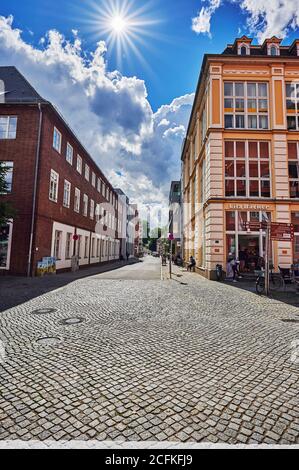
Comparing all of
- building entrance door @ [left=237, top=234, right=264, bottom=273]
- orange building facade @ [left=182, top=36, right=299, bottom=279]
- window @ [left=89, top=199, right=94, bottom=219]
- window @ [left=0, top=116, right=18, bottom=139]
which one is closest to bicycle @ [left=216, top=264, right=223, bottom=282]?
orange building facade @ [left=182, top=36, right=299, bottom=279]

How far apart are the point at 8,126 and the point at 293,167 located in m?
20.3

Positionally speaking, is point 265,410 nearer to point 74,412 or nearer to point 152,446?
point 152,446

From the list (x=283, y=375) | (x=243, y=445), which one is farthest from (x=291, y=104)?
(x=243, y=445)

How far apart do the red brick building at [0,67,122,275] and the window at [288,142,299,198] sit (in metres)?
17.1

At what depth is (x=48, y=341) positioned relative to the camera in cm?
486

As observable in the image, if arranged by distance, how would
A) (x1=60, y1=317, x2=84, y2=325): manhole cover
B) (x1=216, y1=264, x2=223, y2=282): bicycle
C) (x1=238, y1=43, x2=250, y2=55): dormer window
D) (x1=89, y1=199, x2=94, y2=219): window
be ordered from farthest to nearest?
1. (x1=89, y1=199, x2=94, y2=219): window
2. (x1=238, y1=43, x2=250, y2=55): dormer window
3. (x1=216, y1=264, x2=223, y2=282): bicycle
4. (x1=60, y1=317, x2=84, y2=325): manhole cover

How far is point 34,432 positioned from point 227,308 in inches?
269

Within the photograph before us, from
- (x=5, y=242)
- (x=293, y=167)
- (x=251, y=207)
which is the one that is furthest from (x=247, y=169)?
(x=5, y=242)

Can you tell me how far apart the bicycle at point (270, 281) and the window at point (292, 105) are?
1135 centimetres

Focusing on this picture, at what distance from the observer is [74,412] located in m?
2.72

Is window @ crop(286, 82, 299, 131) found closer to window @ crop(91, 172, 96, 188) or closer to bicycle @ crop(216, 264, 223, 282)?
bicycle @ crop(216, 264, 223, 282)

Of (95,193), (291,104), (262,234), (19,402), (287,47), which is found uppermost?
(287,47)

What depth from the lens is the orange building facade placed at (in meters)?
16.4

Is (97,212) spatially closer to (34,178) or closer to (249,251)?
(34,178)
